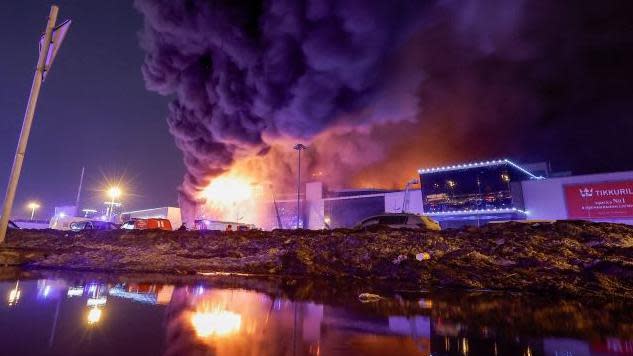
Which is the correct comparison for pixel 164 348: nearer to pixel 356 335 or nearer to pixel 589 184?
pixel 356 335

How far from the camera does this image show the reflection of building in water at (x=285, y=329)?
2.60m

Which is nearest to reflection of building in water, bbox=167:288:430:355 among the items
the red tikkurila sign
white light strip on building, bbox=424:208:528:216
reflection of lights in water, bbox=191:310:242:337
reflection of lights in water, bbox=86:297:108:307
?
reflection of lights in water, bbox=191:310:242:337

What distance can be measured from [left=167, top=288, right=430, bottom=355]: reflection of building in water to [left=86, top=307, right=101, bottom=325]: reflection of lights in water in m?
0.70

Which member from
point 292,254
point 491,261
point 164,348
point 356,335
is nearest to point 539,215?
point 491,261

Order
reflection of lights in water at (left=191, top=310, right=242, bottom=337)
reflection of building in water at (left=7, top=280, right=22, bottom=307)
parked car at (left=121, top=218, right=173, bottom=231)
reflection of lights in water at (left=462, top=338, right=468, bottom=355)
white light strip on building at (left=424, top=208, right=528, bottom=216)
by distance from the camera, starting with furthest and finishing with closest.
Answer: white light strip on building at (left=424, top=208, right=528, bottom=216) → parked car at (left=121, top=218, right=173, bottom=231) → reflection of building in water at (left=7, top=280, right=22, bottom=307) → reflection of lights in water at (left=191, top=310, right=242, bottom=337) → reflection of lights in water at (left=462, top=338, right=468, bottom=355)

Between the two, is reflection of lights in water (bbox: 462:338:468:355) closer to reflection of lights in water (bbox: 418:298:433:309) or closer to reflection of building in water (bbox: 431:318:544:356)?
reflection of building in water (bbox: 431:318:544:356)

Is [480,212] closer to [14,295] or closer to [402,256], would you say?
[402,256]

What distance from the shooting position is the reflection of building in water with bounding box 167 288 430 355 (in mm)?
2596

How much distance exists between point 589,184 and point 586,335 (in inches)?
941

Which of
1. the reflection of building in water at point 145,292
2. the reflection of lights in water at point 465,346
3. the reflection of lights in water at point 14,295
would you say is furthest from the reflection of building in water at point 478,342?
the reflection of lights in water at point 14,295

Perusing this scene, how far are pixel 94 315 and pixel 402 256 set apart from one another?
600cm

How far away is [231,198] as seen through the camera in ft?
118

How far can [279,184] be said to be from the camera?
36.1 meters

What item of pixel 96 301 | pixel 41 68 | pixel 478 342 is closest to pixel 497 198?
pixel 478 342
